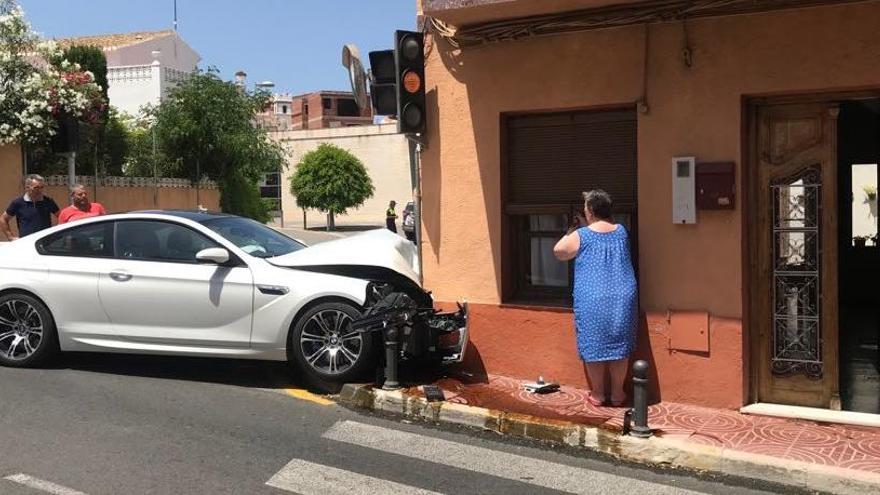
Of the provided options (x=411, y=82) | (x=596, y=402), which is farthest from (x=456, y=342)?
(x=411, y=82)

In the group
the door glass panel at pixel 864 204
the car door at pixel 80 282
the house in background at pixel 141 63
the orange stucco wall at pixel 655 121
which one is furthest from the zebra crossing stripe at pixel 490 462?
the house in background at pixel 141 63

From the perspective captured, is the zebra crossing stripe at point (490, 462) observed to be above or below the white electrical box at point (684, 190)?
below

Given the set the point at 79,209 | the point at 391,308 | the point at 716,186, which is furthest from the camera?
the point at 79,209

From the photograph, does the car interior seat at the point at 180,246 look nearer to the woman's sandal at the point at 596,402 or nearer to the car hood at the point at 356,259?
the car hood at the point at 356,259

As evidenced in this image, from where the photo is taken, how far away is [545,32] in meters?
6.66

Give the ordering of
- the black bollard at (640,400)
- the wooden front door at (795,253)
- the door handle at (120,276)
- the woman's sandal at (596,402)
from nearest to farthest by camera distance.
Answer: the black bollard at (640,400), the wooden front door at (795,253), the woman's sandal at (596,402), the door handle at (120,276)

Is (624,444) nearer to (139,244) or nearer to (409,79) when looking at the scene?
(409,79)

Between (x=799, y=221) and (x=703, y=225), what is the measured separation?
28.1 inches

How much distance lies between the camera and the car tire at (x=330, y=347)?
6496mm

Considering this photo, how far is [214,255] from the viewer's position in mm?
6594

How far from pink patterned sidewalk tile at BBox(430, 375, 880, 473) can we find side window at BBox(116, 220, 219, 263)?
8.36 ft

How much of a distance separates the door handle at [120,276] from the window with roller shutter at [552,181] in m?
3.37

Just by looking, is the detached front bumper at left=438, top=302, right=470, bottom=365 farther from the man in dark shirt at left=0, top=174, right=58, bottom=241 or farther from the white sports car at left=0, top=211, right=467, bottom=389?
the man in dark shirt at left=0, top=174, right=58, bottom=241

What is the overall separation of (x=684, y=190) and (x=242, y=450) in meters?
3.88
